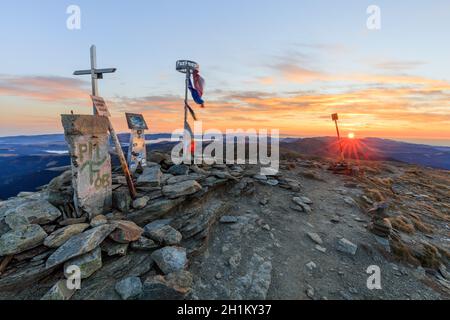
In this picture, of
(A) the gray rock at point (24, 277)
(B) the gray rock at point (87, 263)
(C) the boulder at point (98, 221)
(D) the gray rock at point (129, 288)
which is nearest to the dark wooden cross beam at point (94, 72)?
(C) the boulder at point (98, 221)

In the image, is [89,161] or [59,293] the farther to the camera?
[89,161]

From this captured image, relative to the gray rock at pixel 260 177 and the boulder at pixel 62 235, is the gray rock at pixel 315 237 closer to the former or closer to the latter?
the gray rock at pixel 260 177

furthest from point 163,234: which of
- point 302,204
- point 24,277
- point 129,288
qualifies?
point 302,204

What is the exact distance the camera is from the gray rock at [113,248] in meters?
6.20

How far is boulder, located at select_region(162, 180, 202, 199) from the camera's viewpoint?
878 centimetres

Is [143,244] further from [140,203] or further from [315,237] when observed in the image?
[315,237]

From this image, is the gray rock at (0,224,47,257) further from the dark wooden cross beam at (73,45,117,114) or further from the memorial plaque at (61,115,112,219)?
the dark wooden cross beam at (73,45,117,114)

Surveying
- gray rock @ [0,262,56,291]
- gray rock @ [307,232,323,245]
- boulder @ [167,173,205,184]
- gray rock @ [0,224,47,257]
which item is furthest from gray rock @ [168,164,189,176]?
gray rock @ [0,262,56,291]

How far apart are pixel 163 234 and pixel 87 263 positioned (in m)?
2.08

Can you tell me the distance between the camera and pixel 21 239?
586 cm

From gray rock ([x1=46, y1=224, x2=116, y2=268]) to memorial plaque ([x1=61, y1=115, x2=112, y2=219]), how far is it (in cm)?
131

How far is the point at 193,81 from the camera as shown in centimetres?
1377

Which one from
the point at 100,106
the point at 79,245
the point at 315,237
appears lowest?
the point at 315,237
